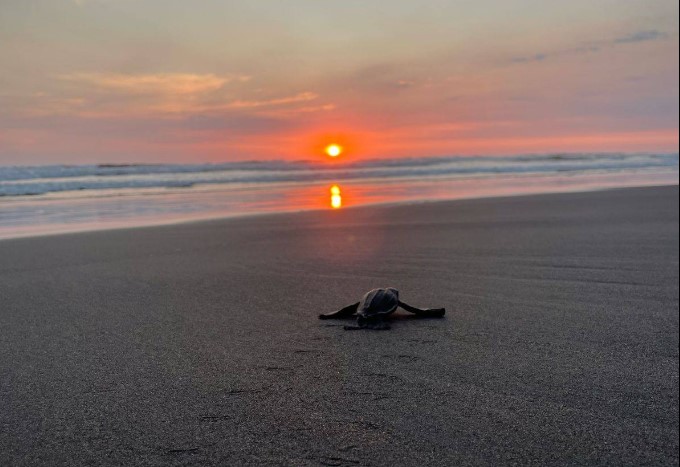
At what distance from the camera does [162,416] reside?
1.88m

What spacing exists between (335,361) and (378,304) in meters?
0.63

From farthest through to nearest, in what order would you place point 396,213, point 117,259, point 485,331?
point 396,213 < point 117,259 < point 485,331

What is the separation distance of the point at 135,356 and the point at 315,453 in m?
1.06

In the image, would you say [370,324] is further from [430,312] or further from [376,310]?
[430,312]

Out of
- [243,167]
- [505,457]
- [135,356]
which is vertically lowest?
[505,457]

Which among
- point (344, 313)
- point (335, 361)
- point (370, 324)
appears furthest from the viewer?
point (344, 313)

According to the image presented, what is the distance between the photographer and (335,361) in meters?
2.38

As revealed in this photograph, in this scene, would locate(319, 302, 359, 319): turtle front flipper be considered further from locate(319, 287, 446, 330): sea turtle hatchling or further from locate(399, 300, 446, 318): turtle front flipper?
locate(399, 300, 446, 318): turtle front flipper

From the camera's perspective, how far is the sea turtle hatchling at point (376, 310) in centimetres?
288

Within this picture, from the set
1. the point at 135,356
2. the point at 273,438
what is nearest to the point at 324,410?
the point at 273,438

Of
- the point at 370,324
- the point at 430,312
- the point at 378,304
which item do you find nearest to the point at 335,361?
the point at 370,324

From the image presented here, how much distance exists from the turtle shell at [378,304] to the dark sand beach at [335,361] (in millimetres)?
119

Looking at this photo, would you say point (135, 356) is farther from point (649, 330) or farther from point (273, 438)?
point (649, 330)

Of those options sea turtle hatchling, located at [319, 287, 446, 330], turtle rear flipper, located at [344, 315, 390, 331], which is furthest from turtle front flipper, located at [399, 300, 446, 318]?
turtle rear flipper, located at [344, 315, 390, 331]
